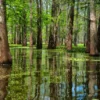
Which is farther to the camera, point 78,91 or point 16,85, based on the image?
point 16,85

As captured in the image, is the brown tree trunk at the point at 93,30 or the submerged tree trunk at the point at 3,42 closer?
the submerged tree trunk at the point at 3,42

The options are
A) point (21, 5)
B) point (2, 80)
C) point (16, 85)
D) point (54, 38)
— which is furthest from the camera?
point (21, 5)

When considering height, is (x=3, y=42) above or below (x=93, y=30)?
below

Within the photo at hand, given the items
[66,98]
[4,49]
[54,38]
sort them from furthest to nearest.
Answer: [54,38], [4,49], [66,98]

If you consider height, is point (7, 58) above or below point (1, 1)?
below

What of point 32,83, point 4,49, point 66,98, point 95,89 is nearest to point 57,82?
point 32,83

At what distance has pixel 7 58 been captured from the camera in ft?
43.2

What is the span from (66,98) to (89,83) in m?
2.16

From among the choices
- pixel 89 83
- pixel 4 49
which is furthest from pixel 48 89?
pixel 4 49

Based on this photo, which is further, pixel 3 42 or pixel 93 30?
pixel 93 30

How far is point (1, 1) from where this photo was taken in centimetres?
1334

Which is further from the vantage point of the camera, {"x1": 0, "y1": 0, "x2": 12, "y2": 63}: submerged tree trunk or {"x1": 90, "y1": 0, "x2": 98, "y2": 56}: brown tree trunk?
{"x1": 90, "y1": 0, "x2": 98, "y2": 56}: brown tree trunk

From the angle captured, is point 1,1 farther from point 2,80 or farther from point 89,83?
point 89,83

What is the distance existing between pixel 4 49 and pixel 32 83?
5307 mm
